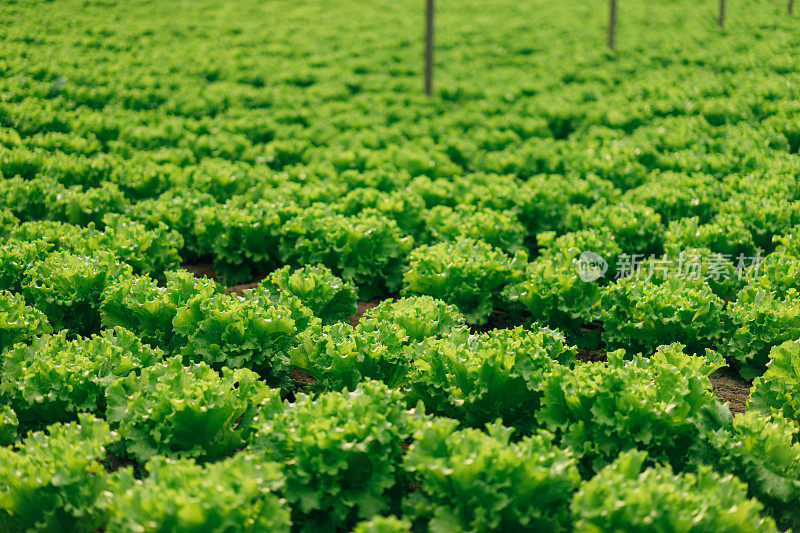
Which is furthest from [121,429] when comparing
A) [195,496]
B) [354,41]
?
[354,41]

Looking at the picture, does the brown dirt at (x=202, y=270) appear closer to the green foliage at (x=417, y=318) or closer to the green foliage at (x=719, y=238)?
the green foliage at (x=417, y=318)

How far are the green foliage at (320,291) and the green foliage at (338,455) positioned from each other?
8.29 ft

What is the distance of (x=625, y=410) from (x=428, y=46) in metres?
16.1

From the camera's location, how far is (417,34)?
91.8ft

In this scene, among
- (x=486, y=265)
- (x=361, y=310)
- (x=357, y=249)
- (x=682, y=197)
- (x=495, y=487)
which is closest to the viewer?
(x=495, y=487)

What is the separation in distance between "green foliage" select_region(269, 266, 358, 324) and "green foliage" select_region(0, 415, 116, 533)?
3.10 m

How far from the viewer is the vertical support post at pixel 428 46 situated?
19.3 meters

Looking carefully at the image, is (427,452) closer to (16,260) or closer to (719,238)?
(16,260)

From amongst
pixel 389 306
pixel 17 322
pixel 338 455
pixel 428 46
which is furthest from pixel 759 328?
pixel 428 46

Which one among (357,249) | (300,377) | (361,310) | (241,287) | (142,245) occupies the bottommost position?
(300,377)

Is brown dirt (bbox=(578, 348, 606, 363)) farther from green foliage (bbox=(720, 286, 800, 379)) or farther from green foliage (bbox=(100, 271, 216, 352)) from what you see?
green foliage (bbox=(100, 271, 216, 352))

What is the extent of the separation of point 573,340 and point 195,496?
5113 millimetres

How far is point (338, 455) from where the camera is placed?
16.4 ft
